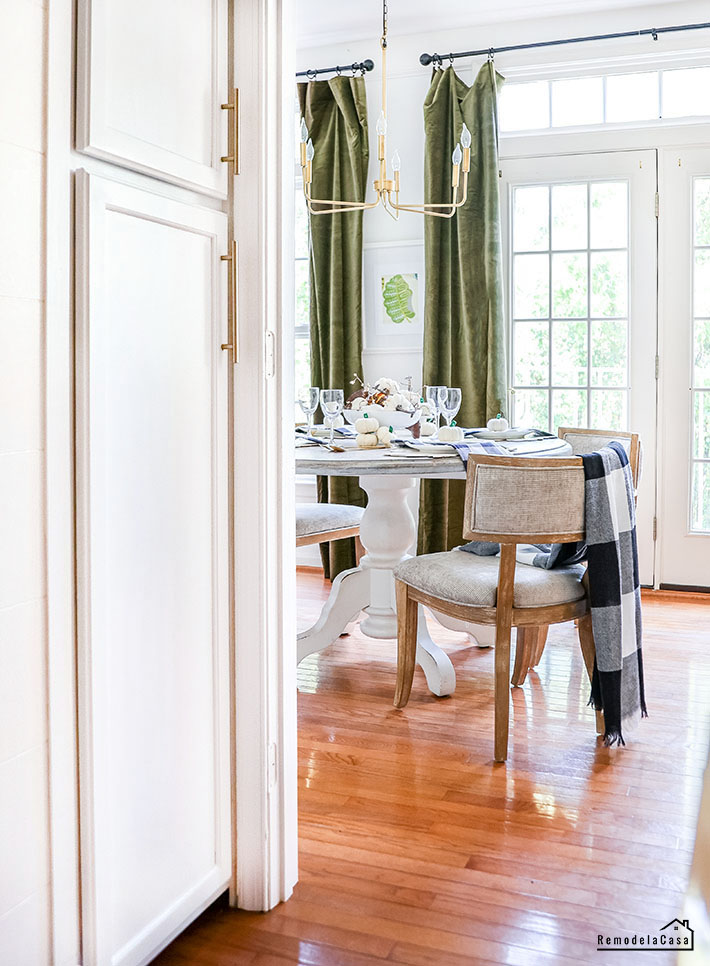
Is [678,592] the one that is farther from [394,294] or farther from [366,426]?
[366,426]

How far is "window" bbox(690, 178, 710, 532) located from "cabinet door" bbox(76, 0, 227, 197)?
3.38 m

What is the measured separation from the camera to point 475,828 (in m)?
2.08

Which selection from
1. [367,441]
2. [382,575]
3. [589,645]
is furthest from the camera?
[382,575]

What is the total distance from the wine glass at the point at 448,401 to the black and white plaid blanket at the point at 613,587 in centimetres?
81

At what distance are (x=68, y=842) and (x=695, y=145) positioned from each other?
13.9 ft

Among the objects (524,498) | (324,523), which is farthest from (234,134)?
(324,523)

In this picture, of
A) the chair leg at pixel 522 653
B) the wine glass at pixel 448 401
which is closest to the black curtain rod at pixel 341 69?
the wine glass at pixel 448 401

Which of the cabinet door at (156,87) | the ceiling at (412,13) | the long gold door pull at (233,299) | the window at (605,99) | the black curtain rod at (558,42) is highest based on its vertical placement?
the ceiling at (412,13)

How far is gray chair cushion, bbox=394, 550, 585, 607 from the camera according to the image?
8.17 feet

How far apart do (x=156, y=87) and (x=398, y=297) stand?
137 inches

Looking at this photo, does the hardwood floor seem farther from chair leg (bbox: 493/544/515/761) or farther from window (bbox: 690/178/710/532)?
window (bbox: 690/178/710/532)

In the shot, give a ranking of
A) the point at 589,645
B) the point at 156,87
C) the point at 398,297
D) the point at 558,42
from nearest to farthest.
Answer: the point at 156,87 < the point at 589,645 < the point at 558,42 < the point at 398,297

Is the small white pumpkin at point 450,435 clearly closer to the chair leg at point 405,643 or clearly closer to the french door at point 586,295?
the chair leg at point 405,643

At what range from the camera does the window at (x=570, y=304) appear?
451cm
